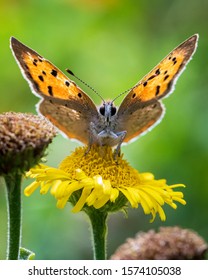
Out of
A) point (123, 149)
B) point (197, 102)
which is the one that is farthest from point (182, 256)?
point (197, 102)

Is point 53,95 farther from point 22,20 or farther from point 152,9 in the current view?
point 152,9

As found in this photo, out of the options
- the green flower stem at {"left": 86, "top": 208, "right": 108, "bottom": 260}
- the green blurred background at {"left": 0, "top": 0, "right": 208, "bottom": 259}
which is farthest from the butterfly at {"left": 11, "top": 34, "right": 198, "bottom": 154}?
the green blurred background at {"left": 0, "top": 0, "right": 208, "bottom": 259}

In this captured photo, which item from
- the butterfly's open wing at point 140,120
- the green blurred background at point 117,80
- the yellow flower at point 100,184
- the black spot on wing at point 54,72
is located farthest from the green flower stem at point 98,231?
the green blurred background at point 117,80

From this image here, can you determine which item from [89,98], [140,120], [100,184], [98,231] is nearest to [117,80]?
[140,120]

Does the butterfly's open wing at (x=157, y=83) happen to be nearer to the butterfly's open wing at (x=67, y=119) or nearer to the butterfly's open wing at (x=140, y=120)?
the butterfly's open wing at (x=140, y=120)

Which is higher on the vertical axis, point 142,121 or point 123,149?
point 123,149

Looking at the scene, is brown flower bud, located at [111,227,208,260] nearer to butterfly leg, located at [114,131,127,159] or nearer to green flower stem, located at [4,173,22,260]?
butterfly leg, located at [114,131,127,159]
